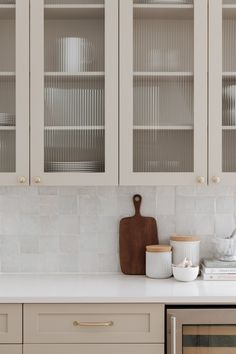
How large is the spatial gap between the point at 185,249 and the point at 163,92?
2.66 feet

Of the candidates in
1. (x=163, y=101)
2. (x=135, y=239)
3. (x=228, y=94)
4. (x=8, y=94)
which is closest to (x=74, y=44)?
(x=8, y=94)

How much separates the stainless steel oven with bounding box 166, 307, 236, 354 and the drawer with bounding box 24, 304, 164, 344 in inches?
2.5

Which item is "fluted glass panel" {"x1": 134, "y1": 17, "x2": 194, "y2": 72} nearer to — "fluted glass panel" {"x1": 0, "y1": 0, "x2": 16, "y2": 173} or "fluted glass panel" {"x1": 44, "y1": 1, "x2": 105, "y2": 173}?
"fluted glass panel" {"x1": 44, "y1": 1, "x2": 105, "y2": 173}

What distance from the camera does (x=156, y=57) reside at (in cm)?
236

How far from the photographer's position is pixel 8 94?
91.4 inches

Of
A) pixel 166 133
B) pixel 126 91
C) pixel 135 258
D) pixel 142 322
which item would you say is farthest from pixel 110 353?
pixel 126 91

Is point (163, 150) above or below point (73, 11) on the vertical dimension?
below

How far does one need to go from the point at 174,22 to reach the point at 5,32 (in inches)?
32.0

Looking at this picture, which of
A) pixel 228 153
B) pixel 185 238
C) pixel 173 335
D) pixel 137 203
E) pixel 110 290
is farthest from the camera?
pixel 137 203

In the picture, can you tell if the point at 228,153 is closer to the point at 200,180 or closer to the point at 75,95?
the point at 200,180

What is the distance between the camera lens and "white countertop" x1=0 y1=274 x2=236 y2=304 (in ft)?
6.79

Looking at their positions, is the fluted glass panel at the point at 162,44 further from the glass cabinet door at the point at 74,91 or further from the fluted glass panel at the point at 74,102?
the fluted glass panel at the point at 74,102

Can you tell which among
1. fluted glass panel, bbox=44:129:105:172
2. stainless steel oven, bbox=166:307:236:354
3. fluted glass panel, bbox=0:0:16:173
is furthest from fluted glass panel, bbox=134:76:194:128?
stainless steel oven, bbox=166:307:236:354

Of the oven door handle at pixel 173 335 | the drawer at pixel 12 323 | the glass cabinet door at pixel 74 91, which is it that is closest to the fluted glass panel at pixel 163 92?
the glass cabinet door at pixel 74 91
